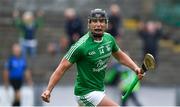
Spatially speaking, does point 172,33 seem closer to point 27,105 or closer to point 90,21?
point 27,105

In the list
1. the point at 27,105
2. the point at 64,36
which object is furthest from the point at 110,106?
the point at 64,36

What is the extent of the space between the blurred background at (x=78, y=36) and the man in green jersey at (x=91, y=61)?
28.7ft

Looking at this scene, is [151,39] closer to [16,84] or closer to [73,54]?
[16,84]

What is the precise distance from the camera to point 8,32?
31062 mm

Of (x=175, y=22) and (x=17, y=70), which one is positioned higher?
(x=17, y=70)

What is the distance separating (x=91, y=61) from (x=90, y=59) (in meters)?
0.03

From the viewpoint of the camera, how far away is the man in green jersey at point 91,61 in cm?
1132

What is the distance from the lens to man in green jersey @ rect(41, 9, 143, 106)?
11320 millimetres

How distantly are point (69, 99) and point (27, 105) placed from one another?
1.62 metres

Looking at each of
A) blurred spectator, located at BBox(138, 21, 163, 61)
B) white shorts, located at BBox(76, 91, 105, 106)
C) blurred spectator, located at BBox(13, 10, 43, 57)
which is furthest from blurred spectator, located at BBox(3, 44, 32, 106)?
white shorts, located at BBox(76, 91, 105, 106)

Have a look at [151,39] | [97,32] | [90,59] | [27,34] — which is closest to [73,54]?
[90,59]

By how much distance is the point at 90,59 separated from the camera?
11445 millimetres

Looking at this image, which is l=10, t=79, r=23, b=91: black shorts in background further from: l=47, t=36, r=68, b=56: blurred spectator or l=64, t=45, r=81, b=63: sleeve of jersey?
l=64, t=45, r=81, b=63: sleeve of jersey

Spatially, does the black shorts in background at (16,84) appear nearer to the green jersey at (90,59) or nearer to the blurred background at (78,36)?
the blurred background at (78,36)
